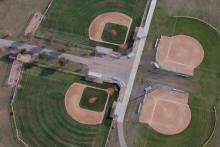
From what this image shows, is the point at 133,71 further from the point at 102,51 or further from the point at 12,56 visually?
the point at 12,56

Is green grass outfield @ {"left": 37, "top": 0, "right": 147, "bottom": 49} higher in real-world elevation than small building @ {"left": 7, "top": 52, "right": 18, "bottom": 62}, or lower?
higher

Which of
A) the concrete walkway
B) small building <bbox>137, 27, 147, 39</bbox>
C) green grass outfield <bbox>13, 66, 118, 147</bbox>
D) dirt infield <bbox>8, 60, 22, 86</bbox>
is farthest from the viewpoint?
small building <bbox>137, 27, 147, 39</bbox>

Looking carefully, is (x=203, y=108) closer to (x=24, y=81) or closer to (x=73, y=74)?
(x=73, y=74)

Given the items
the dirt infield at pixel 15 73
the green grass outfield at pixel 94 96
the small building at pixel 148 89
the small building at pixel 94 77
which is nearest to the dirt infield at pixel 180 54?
the small building at pixel 148 89

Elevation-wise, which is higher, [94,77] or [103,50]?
[103,50]

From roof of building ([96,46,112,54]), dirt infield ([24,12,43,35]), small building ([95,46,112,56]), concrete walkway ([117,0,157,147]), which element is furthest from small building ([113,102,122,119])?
dirt infield ([24,12,43,35])

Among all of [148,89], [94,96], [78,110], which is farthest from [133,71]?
[78,110]

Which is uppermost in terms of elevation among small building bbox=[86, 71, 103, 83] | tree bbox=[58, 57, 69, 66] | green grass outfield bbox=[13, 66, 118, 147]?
tree bbox=[58, 57, 69, 66]

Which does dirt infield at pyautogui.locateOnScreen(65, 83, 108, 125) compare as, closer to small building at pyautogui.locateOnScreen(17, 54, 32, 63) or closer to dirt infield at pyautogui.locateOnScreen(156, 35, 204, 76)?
small building at pyautogui.locateOnScreen(17, 54, 32, 63)
